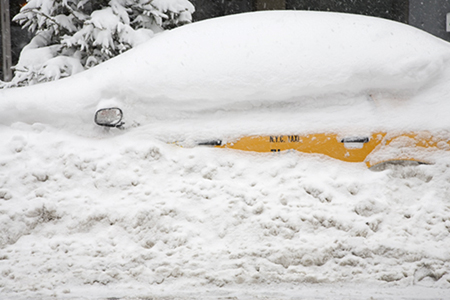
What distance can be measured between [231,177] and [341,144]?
0.88 m

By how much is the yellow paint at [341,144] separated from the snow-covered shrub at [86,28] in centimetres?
292

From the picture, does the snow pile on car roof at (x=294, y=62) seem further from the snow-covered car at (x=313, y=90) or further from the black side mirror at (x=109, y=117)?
the black side mirror at (x=109, y=117)

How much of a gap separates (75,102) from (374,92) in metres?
2.46

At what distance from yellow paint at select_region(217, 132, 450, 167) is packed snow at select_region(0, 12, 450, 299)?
0.07 metres

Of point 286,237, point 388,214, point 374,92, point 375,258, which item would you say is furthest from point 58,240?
point 374,92

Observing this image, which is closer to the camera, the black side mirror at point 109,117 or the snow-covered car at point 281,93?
the snow-covered car at point 281,93

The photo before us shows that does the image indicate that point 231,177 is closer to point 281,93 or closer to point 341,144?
point 281,93

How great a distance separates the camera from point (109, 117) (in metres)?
3.23

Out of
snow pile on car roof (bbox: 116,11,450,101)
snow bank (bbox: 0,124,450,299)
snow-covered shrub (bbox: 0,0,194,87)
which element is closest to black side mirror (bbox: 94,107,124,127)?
snow bank (bbox: 0,124,450,299)

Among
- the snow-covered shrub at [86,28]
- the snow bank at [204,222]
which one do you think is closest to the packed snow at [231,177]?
the snow bank at [204,222]

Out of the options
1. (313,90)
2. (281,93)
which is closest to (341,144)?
(313,90)

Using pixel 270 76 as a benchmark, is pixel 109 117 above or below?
below

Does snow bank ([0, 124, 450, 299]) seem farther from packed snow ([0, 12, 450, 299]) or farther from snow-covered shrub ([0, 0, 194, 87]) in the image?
snow-covered shrub ([0, 0, 194, 87])

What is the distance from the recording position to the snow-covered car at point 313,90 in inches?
116
